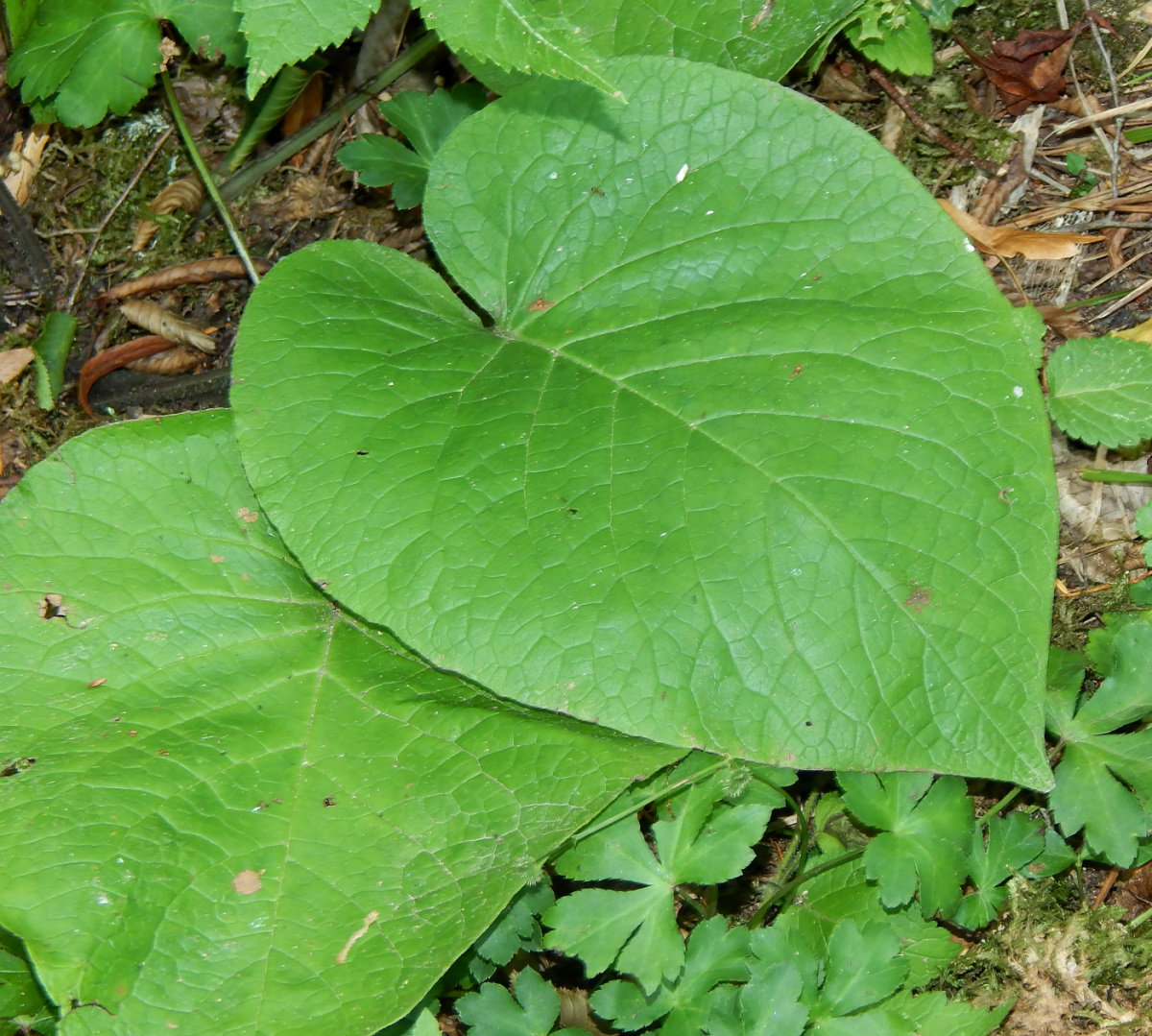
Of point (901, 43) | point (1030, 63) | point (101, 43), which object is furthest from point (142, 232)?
point (1030, 63)

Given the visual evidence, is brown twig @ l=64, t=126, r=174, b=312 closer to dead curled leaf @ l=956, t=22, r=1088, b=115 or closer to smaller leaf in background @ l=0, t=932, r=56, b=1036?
smaller leaf in background @ l=0, t=932, r=56, b=1036

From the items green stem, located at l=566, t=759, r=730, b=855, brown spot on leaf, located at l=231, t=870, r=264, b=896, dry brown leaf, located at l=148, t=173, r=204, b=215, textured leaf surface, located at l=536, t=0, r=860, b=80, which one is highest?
textured leaf surface, located at l=536, t=0, r=860, b=80

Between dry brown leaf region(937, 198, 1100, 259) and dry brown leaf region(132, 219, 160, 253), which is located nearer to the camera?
dry brown leaf region(937, 198, 1100, 259)

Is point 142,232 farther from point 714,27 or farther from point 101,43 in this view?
point 714,27

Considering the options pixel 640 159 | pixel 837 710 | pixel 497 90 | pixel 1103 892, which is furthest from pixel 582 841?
pixel 497 90

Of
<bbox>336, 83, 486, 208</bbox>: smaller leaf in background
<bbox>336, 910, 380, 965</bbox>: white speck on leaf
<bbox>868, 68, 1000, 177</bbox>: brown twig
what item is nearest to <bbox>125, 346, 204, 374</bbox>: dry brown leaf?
<bbox>336, 83, 486, 208</bbox>: smaller leaf in background

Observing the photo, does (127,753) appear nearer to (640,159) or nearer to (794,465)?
(794,465)
